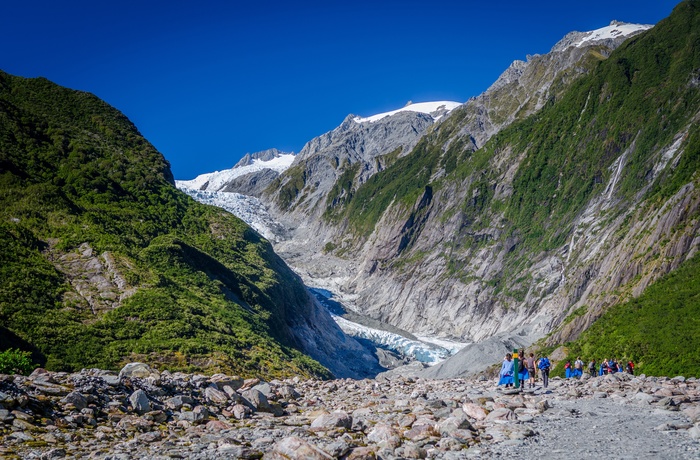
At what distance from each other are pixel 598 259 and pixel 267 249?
145ft

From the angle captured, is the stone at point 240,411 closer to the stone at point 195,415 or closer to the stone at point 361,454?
the stone at point 195,415

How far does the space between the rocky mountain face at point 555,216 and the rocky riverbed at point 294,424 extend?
37.4m

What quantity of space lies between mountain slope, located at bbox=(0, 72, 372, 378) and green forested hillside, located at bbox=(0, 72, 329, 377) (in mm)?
107

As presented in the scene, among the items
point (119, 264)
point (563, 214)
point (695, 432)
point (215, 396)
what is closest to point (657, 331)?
point (695, 432)

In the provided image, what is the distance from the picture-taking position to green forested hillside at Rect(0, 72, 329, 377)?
2867 cm

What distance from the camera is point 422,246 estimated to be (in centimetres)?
15162

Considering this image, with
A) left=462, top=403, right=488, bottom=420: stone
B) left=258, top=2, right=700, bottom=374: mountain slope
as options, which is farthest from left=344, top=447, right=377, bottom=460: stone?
left=258, top=2, right=700, bottom=374: mountain slope

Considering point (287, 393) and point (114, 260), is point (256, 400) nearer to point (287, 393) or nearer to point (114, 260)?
point (287, 393)

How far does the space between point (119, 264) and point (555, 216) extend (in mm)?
95117

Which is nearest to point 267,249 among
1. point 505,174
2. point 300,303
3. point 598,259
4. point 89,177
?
point 300,303

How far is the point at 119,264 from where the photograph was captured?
116 ft

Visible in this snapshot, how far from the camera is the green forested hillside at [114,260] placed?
94.1 feet

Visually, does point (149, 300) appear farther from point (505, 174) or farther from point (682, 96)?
point (505, 174)

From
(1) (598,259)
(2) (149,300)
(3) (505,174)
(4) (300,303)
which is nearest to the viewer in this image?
(2) (149,300)
